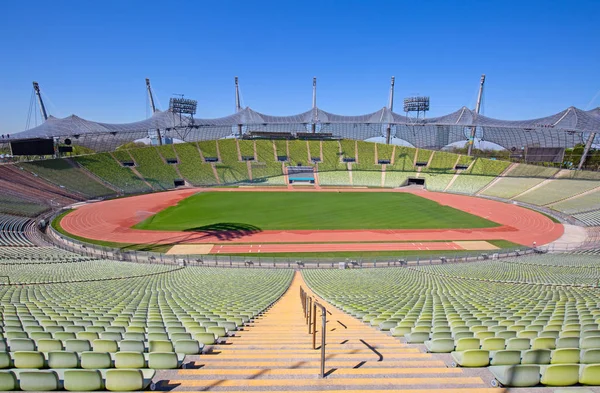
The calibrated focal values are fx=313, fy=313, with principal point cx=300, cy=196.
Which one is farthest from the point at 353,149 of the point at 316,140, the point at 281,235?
the point at 281,235

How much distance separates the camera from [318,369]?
15.0 ft

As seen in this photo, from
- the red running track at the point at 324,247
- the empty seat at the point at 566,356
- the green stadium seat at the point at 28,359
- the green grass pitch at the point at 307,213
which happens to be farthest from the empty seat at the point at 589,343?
the green grass pitch at the point at 307,213

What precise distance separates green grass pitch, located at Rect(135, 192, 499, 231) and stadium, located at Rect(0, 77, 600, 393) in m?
0.48

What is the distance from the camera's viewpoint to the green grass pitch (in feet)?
129

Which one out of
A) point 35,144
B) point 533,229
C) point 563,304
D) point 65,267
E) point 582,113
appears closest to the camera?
point 563,304

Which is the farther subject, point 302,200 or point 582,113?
point 582,113

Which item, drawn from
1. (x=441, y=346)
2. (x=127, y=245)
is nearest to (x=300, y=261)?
(x=127, y=245)

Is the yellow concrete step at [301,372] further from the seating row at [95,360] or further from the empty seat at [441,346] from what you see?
the empty seat at [441,346]

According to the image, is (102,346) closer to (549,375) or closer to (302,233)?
(549,375)

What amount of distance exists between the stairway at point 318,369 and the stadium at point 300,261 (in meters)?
0.04

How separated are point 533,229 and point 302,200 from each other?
32.9 meters

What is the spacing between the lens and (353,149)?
87.0m

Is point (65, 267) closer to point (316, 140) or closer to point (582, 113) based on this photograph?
point (316, 140)

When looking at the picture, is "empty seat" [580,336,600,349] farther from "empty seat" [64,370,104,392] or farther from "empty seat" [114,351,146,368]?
"empty seat" [64,370,104,392]
